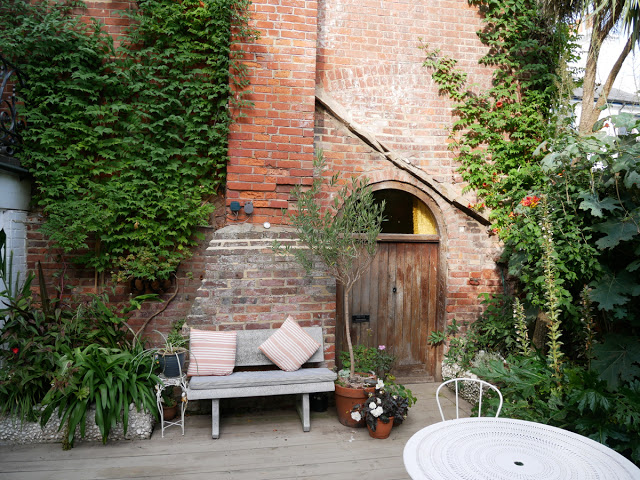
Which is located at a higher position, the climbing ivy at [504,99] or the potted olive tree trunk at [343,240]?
the climbing ivy at [504,99]

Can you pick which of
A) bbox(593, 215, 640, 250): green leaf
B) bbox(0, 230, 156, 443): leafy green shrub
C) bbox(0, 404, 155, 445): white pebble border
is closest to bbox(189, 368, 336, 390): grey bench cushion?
bbox(0, 230, 156, 443): leafy green shrub

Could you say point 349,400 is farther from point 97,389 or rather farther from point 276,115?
point 276,115

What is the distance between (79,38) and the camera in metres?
3.88

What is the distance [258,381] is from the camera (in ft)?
11.4

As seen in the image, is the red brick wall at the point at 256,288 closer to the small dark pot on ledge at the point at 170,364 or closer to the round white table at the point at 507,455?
the small dark pot on ledge at the point at 170,364

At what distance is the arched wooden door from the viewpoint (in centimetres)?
477

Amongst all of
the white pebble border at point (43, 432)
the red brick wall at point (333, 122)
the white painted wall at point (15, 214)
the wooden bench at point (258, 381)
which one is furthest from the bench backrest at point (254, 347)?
the white painted wall at point (15, 214)

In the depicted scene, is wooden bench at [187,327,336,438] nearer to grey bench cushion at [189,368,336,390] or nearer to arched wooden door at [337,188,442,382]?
grey bench cushion at [189,368,336,390]

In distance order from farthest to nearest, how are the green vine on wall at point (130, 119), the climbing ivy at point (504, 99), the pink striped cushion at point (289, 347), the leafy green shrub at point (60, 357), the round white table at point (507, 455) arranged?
the climbing ivy at point (504, 99)
the green vine on wall at point (130, 119)
the pink striped cushion at point (289, 347)
the leafy green shrub at point (60, 357)
the round white table at point (507, 455)

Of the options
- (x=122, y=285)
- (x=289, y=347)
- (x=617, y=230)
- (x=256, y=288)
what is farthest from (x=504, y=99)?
(x=122, y=285)

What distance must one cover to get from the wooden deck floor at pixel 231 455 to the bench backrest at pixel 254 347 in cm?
54

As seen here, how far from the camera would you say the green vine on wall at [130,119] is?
3844 mm

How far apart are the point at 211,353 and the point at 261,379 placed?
0.51 metres

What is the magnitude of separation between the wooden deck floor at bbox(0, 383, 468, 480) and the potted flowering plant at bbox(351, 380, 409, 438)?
111 millimetres
